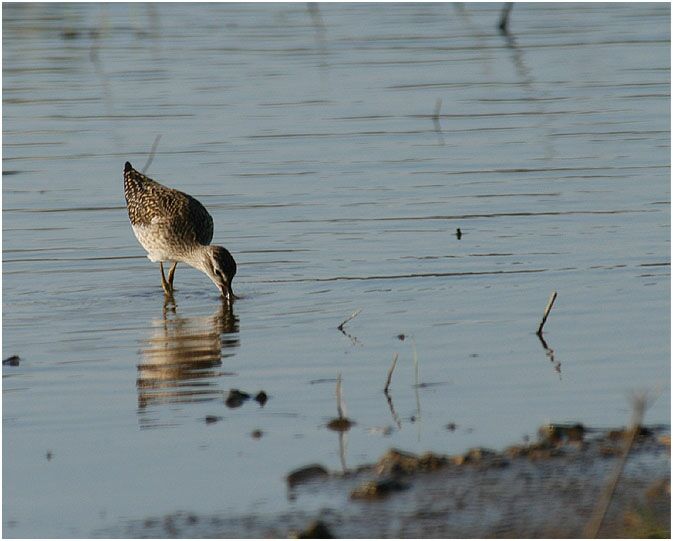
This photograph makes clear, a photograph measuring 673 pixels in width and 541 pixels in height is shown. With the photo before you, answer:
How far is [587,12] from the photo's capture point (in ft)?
92.3

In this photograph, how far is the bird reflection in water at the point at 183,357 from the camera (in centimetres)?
782

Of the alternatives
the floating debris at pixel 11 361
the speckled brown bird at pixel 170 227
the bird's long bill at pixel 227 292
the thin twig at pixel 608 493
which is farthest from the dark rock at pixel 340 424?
the speckled brown bird at pixel 170 227

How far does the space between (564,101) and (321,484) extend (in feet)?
41.5

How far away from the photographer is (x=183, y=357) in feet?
29.3

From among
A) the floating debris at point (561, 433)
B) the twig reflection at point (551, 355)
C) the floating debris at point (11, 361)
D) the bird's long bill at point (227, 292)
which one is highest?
the bird's long bill at point (227, 292)

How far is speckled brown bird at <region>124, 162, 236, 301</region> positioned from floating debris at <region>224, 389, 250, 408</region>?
331 centimetres

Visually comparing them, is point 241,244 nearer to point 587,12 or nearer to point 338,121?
point 338,121

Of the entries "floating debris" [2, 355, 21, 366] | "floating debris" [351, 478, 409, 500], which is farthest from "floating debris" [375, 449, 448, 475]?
"floating debris" [2, 355, 21, 366]

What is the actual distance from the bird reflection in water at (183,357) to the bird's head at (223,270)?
0.13 m

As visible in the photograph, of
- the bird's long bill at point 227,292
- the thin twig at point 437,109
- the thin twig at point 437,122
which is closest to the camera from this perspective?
the bird's long bill at point 227,292

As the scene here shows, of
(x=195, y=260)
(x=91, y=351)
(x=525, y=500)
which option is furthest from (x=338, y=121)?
(x=525, y=500)

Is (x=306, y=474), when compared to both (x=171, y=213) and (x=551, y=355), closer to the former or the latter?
(x=551, y=355)

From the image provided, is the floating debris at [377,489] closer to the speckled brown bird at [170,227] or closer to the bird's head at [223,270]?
the bird's head at [223,270]

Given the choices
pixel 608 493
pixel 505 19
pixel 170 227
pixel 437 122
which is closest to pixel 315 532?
pixel 608 493
